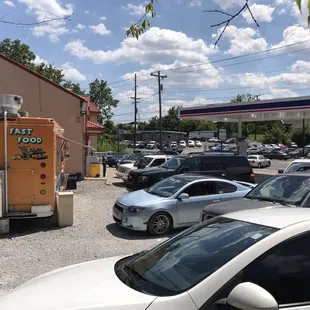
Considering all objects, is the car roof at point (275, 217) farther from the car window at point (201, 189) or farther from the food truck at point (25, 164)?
the food truck at point (25, 164)

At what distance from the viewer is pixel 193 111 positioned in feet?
123

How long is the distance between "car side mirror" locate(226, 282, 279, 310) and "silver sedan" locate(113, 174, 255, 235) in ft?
23.0

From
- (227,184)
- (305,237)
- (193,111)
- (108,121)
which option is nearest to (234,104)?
(193,111)

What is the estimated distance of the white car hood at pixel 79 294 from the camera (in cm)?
250

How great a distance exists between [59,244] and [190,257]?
6120 millimetres

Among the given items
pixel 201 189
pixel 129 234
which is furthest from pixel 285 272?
pixel 201 189

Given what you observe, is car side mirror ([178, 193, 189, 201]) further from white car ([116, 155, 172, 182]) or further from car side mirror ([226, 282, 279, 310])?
white car ([116, 155, 172, 182])

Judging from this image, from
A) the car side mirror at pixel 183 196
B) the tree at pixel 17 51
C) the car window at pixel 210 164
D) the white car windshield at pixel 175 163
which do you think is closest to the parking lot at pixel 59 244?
the car side mirror at pixel 183 196

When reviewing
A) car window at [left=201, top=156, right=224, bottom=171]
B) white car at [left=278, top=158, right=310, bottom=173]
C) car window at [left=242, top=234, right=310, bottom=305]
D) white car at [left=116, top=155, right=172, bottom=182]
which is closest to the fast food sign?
white car at [left=278, top=158, right=310, bottom=173]

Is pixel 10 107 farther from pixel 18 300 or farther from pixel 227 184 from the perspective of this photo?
pixel 18 300

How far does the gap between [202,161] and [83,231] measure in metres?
7.75

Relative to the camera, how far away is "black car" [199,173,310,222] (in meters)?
6.82

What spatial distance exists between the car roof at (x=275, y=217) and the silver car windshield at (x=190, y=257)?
0.06m

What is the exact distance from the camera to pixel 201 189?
10.0m
